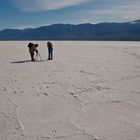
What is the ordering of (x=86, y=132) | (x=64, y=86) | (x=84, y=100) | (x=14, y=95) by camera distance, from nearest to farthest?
(x=86, y=132)
(x=84, y=100)
(x=14, y=95)
(x=64, y=86)

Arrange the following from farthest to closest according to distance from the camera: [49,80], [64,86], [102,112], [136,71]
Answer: [136,71] → [49,80] → [64,86] → [102,112]

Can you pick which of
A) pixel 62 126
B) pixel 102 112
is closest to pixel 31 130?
pixel 62 126

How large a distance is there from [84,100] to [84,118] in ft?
4.30

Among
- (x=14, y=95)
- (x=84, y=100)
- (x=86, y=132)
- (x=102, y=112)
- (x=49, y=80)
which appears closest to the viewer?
(x=86, y=132)

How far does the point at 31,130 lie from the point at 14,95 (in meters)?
2.61

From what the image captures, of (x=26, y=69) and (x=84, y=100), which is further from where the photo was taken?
(x=26, y=69)

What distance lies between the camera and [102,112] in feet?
21.5

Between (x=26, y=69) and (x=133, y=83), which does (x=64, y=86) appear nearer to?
(x=133, y=83)

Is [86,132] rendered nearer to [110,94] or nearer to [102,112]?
[102,112]

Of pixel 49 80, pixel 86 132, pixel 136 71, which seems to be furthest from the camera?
pixel 136 71

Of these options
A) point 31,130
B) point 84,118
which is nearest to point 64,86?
point 84,118

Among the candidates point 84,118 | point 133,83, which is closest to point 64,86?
point 133,83

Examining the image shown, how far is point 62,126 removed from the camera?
572cm

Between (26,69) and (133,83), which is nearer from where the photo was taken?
(133,83)
